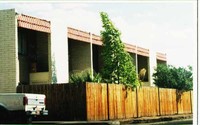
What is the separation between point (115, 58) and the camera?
24.0 metres

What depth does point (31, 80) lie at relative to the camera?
80.6 ft

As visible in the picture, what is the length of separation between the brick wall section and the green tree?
508 cm

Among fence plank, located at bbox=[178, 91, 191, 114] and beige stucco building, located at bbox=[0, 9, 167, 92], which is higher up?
beige stucco building, located at bbox=[0, 9, 167, 92]

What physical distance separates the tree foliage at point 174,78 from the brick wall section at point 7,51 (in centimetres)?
1496

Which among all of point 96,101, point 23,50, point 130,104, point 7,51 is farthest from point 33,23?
point 130,104

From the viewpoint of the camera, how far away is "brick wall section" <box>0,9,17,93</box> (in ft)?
70.4

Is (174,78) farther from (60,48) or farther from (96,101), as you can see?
(96,101)

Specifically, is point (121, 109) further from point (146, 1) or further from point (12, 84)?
point (146, 1)

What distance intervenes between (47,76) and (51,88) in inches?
163

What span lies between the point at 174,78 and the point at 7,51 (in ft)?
52.0

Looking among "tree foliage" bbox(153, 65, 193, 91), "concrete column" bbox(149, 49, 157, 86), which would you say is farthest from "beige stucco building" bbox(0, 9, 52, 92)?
"concrete column" bbox(149, 49, 157, 86)

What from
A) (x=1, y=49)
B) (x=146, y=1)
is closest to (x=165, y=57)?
(x=1, y=49)

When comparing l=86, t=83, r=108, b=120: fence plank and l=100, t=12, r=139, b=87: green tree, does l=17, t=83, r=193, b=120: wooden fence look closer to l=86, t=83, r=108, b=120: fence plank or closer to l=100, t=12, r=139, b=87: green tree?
l=86, t=83, r=108, b=120: fence plank

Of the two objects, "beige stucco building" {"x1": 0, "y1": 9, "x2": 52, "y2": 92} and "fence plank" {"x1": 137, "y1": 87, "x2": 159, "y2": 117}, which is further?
"fence plank" {"x1": 137, "y1": 87, "x2": 159, "y2": 117}
